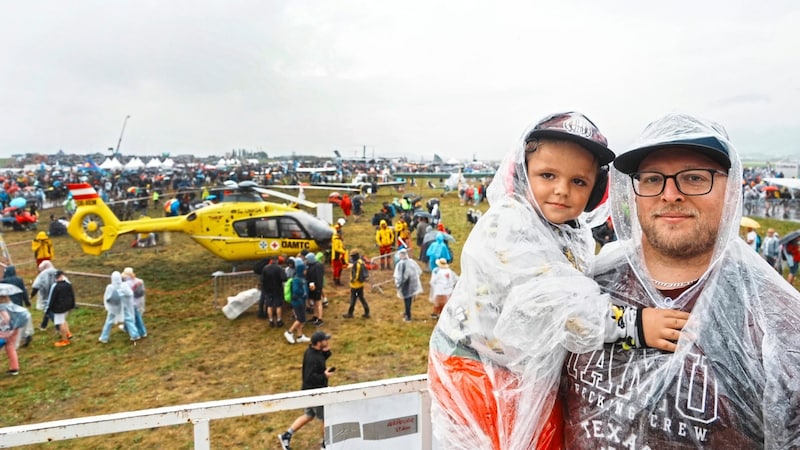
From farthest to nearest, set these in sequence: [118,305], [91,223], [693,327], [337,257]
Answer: [91,223]
[337,257]
[118,305]
[693,327]

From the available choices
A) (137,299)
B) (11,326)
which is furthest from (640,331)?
(137,299)

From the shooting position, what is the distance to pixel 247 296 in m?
10.2

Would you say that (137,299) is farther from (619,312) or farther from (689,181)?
(689,181)

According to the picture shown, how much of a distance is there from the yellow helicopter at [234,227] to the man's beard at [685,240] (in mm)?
12045

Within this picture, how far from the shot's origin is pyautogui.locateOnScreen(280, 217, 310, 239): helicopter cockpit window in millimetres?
12945

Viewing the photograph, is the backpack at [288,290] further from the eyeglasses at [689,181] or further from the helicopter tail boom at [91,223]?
the eyeglasses at [689,181]

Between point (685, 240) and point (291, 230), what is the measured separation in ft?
40.3

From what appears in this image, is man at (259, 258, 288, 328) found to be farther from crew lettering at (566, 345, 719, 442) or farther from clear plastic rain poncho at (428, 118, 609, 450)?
crew lettering at (566, 345, 719, 442)

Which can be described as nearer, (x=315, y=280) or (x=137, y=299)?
(x=137, y=299)

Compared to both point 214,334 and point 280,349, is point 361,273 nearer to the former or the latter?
point 280,349

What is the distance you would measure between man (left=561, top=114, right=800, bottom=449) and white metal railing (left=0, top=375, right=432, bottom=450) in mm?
953

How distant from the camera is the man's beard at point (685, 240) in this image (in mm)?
1458

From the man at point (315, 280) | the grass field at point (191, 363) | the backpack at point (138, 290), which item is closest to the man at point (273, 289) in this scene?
the grass field at point (191, 363)

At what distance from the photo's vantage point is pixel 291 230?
1298 cm
